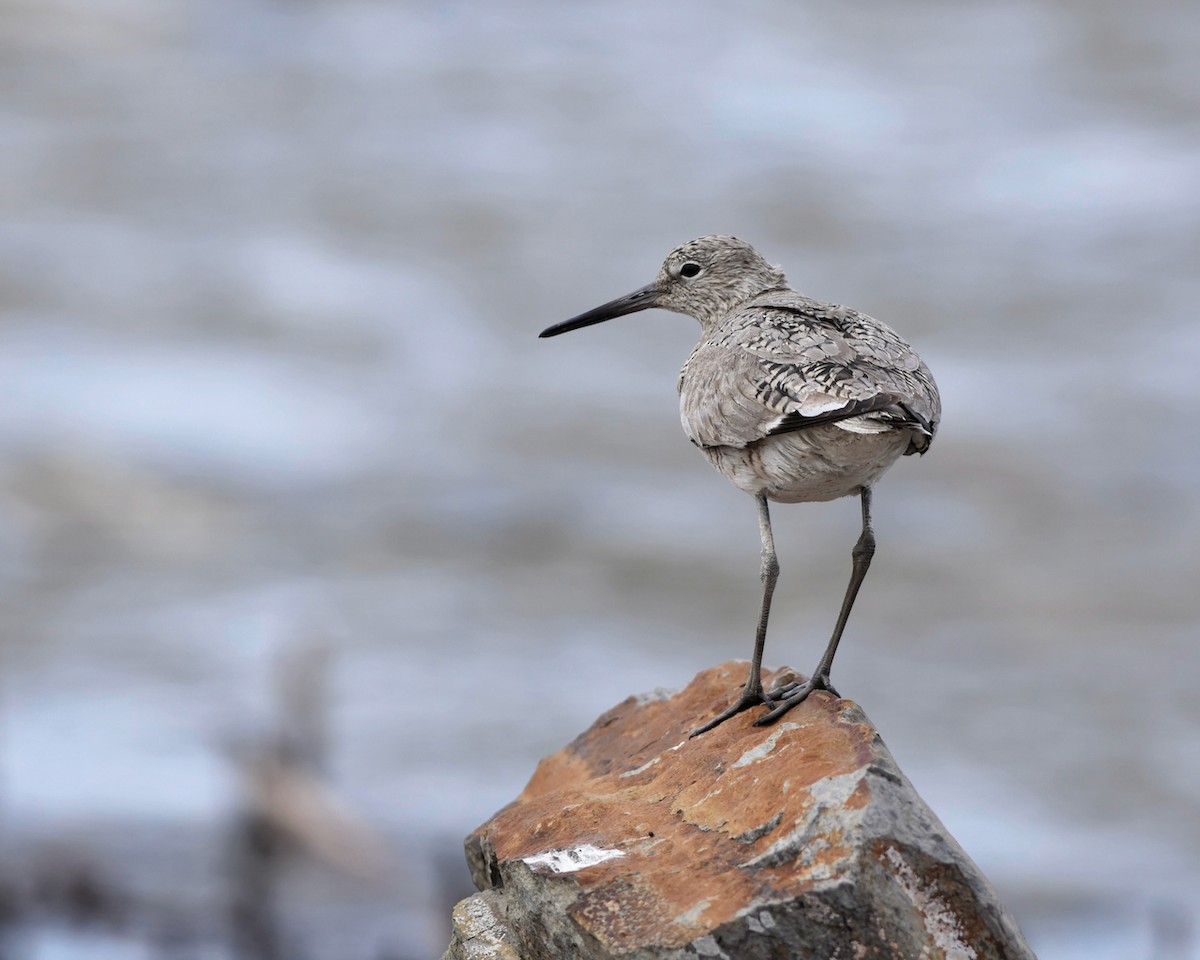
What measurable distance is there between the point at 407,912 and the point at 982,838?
727 centimetres

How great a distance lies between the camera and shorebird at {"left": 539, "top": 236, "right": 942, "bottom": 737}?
766 cm

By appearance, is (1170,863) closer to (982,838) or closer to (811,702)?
(982,838)

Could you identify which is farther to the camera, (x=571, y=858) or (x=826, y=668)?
(x=826, y=668)

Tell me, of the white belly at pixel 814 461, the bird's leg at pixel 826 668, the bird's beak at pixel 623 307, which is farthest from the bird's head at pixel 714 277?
the bird's leg at pixel 826 668

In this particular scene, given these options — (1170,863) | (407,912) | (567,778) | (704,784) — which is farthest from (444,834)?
(704,784)

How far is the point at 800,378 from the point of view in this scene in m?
7.95

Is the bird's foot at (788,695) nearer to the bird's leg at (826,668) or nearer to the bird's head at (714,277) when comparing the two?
the bird's leg at (826,668)

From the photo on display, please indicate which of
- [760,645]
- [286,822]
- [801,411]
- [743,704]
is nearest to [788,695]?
[743,704]

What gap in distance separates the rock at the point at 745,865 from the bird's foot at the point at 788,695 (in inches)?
2.7

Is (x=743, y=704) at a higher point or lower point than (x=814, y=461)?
lower

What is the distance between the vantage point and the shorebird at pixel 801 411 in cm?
766

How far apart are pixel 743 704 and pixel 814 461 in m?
1.34

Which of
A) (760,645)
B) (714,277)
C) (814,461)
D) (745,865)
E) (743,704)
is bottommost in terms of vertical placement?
(745,865)

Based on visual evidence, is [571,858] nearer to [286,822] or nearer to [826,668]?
[826,668]
